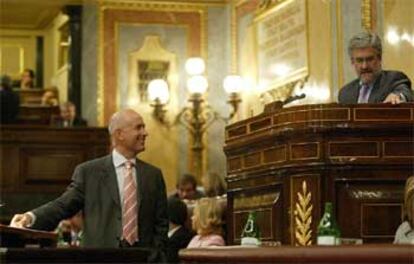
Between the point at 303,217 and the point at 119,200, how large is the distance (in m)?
1.09

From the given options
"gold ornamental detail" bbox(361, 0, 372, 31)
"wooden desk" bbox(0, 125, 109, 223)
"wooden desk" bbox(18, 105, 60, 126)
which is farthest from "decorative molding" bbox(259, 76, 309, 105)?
"wooden desk" bbox(18, 105, 60, 126)

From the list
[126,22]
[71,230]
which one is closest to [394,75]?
[71,230]

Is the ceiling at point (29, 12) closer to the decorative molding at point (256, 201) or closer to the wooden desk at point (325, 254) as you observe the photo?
the decorative molding at point (256, 201)

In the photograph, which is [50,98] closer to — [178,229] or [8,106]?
[8,106]

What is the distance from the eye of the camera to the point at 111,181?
270 inches

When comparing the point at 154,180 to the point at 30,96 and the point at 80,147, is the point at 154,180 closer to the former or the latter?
the point at 80,147

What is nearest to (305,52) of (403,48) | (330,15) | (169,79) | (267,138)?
(330,15)

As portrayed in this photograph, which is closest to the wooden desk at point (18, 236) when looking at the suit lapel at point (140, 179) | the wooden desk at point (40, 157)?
the suit lapel at point (140, 179)

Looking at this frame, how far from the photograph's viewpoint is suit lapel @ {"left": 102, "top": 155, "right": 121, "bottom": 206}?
6.83 m

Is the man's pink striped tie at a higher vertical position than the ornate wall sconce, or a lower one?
lower

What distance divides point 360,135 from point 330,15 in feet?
19.6

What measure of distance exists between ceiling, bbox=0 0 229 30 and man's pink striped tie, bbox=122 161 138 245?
990 cm

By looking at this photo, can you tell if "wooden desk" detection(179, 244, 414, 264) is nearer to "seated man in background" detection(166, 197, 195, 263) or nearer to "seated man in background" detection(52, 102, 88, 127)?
"seated man in background" detection(166, 197, 195, 263)

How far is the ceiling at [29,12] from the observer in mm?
17938
